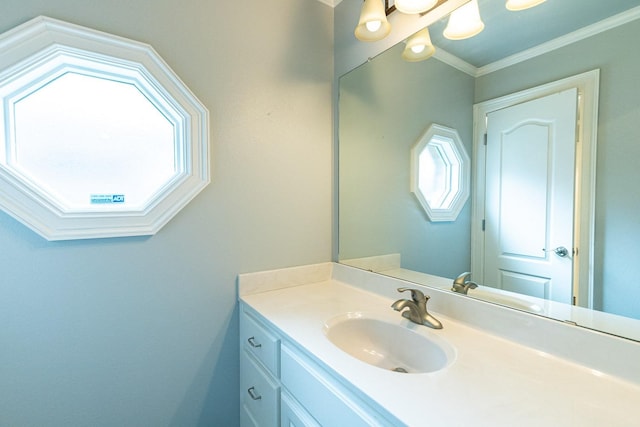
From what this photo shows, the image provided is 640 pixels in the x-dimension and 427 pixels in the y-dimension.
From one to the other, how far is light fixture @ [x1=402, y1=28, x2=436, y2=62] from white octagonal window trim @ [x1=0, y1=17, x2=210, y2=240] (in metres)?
1.00

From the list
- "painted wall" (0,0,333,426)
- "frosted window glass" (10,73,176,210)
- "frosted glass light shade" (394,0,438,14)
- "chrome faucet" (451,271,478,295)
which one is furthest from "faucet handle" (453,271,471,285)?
"frosted window glass" (10,73,176,210)

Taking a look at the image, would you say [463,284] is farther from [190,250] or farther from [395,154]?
[190,250]

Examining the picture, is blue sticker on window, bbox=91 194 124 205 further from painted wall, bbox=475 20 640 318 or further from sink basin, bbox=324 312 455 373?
painted wall, bbox=475 20 640 318

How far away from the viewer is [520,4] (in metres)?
0.96

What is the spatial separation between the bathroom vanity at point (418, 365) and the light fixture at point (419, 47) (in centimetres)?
106

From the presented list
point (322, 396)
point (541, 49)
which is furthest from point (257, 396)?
point (541, 49)

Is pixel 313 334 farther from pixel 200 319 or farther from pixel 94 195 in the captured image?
pixel 94 195

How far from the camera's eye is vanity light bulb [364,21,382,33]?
4.31 ft

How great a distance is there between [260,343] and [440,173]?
42.6 inches

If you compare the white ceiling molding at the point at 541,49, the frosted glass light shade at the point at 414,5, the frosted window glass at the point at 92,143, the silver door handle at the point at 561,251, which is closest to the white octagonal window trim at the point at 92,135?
the frosted window glass at the point at 92,143

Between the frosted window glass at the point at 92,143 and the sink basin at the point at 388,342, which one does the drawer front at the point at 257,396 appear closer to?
the sink basin at the point at 388,342

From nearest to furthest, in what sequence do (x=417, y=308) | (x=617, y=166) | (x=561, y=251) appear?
(x=617, y=166)
(x=561, y=251)
(x=417, y=308)

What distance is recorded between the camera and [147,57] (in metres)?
1.15

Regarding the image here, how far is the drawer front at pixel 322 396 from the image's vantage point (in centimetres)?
68
